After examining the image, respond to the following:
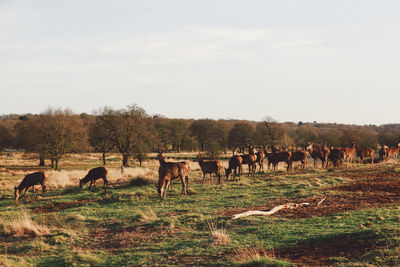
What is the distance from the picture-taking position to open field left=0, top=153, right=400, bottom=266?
30.4 feet

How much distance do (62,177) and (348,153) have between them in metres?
29.7

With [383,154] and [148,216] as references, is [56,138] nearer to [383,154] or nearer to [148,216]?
[148,216]

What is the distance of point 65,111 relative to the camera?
5966 cm

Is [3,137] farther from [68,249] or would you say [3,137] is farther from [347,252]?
[347,252]

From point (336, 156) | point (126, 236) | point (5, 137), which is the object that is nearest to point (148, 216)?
point (126, 236)

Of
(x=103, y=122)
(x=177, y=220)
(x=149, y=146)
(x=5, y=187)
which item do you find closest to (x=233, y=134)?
(x=149, y=146)

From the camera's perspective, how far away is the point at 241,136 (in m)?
76.9

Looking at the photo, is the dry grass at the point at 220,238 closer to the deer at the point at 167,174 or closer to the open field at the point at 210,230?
the open field at the point at 210,230

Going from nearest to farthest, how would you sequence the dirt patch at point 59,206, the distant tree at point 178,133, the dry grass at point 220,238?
the dry grass at point 220,238 < the dirt patch at point 59,206 < the distant tree at point 178,133

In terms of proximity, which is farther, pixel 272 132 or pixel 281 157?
pixel 272 132

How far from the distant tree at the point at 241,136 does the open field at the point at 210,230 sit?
5391 cm

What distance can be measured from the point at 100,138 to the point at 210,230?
4463cm

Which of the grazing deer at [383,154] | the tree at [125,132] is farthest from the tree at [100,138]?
the grazing deer at [383,154]

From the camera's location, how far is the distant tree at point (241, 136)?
75500 millimetres
